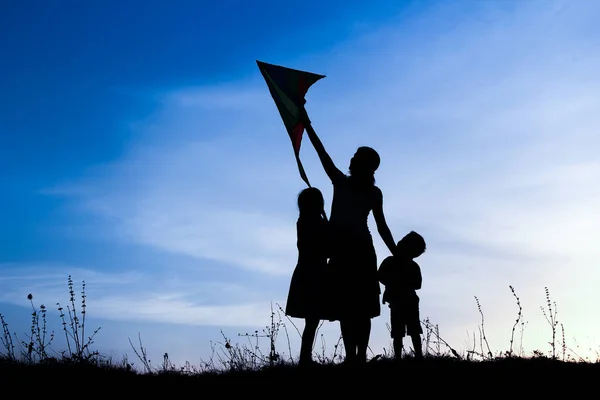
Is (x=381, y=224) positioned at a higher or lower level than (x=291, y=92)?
lower

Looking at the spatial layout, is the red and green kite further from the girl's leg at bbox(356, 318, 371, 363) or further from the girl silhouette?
the girl's leg at bbox(356, 318, 371, 363)

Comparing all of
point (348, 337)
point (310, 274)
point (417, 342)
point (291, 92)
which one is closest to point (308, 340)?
point (348, 337)

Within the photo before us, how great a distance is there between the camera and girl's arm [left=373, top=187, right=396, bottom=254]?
7168 millimetres

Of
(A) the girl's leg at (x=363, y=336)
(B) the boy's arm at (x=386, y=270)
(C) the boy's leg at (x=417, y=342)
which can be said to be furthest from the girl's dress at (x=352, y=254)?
(C) the boy's leg at (x=417, y=342)

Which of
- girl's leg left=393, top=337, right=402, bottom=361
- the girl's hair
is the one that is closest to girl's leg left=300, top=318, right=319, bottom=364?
the girl's hair

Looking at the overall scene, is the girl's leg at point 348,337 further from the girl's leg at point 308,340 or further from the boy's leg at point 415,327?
the boy's leg at point 415,327

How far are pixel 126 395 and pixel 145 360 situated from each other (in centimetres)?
179

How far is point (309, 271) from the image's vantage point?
7.14 m

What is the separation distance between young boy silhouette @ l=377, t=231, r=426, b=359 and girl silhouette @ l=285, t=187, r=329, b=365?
1.62 metres

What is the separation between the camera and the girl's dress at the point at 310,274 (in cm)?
704

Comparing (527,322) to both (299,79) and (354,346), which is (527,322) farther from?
(299,79)

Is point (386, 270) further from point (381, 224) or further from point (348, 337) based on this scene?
point (348, 337)

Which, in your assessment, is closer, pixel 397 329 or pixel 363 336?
pixel 363 336

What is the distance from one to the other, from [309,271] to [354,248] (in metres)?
0.61
